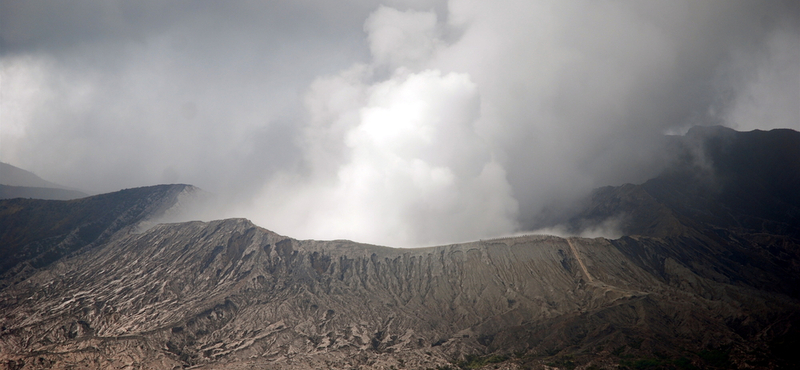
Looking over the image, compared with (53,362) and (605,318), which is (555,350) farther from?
(53,362)

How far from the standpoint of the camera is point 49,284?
654 ft

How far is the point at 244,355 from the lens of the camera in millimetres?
171250

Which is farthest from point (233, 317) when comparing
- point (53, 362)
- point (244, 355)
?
point (53, 362)

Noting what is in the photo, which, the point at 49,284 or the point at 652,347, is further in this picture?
the point at 49,284

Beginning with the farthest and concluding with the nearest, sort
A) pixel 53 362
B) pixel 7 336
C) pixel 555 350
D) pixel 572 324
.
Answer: pixel 572 324
pixel 555 350
pixel 7 336
pixel 53 362

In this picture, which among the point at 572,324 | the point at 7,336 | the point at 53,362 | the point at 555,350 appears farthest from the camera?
the point at 572,324

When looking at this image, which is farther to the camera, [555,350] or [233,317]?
[233,317]

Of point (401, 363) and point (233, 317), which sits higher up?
point (233, 317)

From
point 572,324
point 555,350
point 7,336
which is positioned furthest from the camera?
point 572,324

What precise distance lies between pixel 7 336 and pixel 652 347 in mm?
236260

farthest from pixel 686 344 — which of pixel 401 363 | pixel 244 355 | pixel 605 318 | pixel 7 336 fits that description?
pixel 7 336

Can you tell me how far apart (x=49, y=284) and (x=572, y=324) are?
22764 centimetres

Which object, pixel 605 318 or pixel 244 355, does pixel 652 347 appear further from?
pixel 244 355

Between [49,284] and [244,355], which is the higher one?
[49,284]
